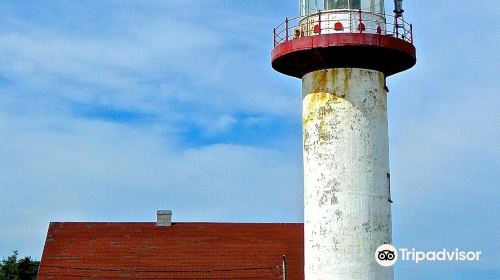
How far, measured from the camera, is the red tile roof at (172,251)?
102 ft

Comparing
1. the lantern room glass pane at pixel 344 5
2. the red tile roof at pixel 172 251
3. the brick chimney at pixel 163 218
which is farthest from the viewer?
the brick chimney at pixel 163 218

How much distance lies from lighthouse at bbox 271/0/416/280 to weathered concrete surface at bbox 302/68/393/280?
21 millimetres

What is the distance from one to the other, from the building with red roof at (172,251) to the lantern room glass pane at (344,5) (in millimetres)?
12920

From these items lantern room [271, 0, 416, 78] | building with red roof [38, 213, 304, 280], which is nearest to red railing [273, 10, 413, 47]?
lantern room [271, 0, 416, 78]

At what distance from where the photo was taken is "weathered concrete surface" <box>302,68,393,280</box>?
1873 centimetres

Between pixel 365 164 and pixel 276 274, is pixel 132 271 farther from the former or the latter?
pixel 365 164

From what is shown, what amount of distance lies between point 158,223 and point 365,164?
15.9 m

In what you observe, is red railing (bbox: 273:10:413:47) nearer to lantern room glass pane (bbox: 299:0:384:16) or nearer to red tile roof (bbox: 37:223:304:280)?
lantern room glass pane (bbox: 299:0:384:16)

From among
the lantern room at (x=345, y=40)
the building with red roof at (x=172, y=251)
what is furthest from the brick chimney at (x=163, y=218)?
the lantern room at (x=345, y=40)

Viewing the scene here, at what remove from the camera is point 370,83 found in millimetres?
19422

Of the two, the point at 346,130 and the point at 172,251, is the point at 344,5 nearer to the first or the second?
the point at 346,130

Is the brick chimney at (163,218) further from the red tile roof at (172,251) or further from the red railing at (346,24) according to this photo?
the red railing at (346,24)

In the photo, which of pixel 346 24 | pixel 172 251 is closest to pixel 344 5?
pixel 346 24

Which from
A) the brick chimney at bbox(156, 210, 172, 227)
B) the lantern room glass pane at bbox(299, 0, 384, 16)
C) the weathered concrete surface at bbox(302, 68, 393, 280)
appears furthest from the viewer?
the brick chimney at bbox(156, 210, 172, 227)
